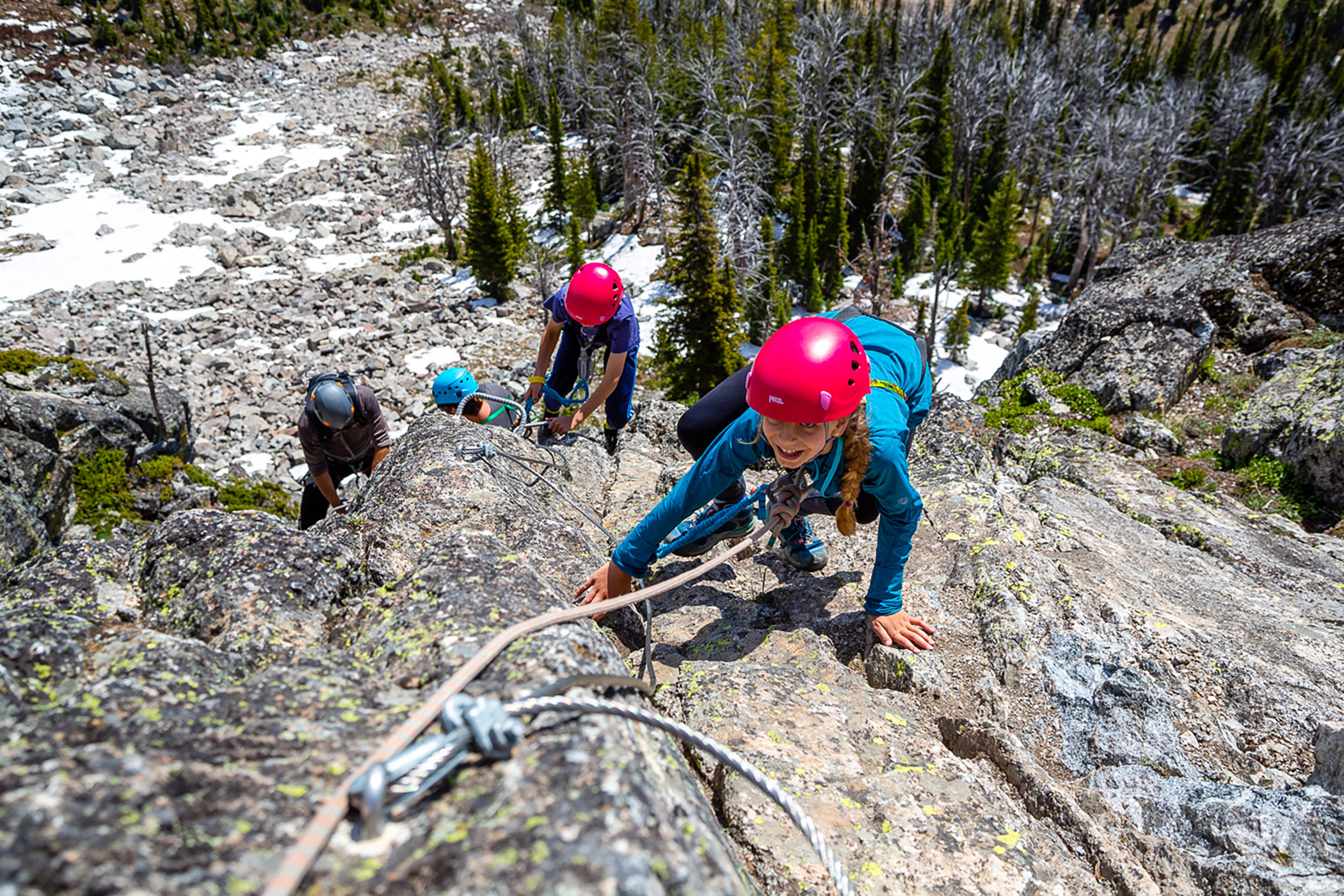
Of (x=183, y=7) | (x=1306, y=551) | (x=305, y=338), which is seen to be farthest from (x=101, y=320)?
(x=183, y=7)

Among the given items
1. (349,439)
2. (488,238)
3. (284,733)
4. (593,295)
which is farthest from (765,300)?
(284,733)

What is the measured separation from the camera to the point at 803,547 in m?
4.61

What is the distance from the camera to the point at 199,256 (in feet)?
119

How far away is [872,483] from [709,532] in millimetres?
1332

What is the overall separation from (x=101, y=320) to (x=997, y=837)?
131 ft

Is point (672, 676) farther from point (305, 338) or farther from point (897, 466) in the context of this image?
point (305, 338)

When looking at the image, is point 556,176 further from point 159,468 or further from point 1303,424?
point 1303,424

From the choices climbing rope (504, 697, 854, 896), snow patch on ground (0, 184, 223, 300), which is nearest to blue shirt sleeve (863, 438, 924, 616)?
climbing rope (504, 697, 854, 896)

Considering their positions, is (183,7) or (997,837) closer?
(997,837)

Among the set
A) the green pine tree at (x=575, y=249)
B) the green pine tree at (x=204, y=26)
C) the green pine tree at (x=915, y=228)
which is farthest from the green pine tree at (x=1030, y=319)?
the green pine tree at (x=204, y=26)

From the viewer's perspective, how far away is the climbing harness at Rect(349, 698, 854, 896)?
1540mm

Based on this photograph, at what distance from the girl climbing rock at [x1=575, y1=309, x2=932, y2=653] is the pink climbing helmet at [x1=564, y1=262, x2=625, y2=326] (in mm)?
2863

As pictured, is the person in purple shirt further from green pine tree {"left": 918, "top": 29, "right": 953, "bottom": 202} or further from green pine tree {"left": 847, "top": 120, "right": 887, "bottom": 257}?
green pine tree {"left": 918, "top": 29, "right": 953, "bottom": 202}

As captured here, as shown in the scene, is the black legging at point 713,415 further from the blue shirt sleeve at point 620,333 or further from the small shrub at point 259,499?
the small shrub at point 259,499
